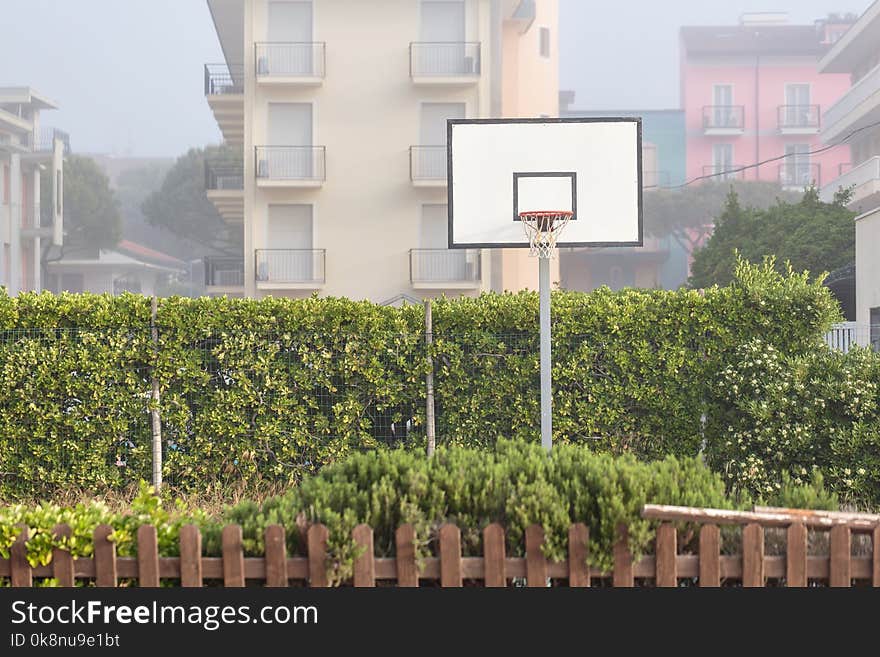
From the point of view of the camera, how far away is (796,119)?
273 ft

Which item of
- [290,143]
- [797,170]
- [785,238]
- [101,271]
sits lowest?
[785,238]

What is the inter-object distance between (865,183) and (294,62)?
69.0ft

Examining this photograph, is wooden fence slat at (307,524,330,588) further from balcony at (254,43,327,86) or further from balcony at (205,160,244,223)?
balcony at (205,160,244,223)

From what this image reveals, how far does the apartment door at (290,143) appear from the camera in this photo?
1510 inches

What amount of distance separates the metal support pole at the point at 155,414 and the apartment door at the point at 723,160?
7416 centimetres

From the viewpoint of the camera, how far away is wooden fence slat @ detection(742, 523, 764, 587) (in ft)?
18.6

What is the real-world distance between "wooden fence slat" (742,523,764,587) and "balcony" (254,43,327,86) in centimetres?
3434

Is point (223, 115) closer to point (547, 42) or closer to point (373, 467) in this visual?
point (547, 42)

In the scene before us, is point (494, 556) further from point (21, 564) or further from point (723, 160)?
point (723, 160)

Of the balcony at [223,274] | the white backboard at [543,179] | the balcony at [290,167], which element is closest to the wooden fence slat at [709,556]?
the white backboard at [543,179]

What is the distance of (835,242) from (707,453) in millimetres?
29296

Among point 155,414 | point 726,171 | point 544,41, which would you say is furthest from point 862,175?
point 726,171

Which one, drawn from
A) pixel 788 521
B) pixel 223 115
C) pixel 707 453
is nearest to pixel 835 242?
pixel 223 115

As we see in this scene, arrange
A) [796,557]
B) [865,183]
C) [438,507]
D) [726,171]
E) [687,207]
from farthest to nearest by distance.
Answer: [726,171] → [687,207] → [865,183] → [438,507] → [796,557]
